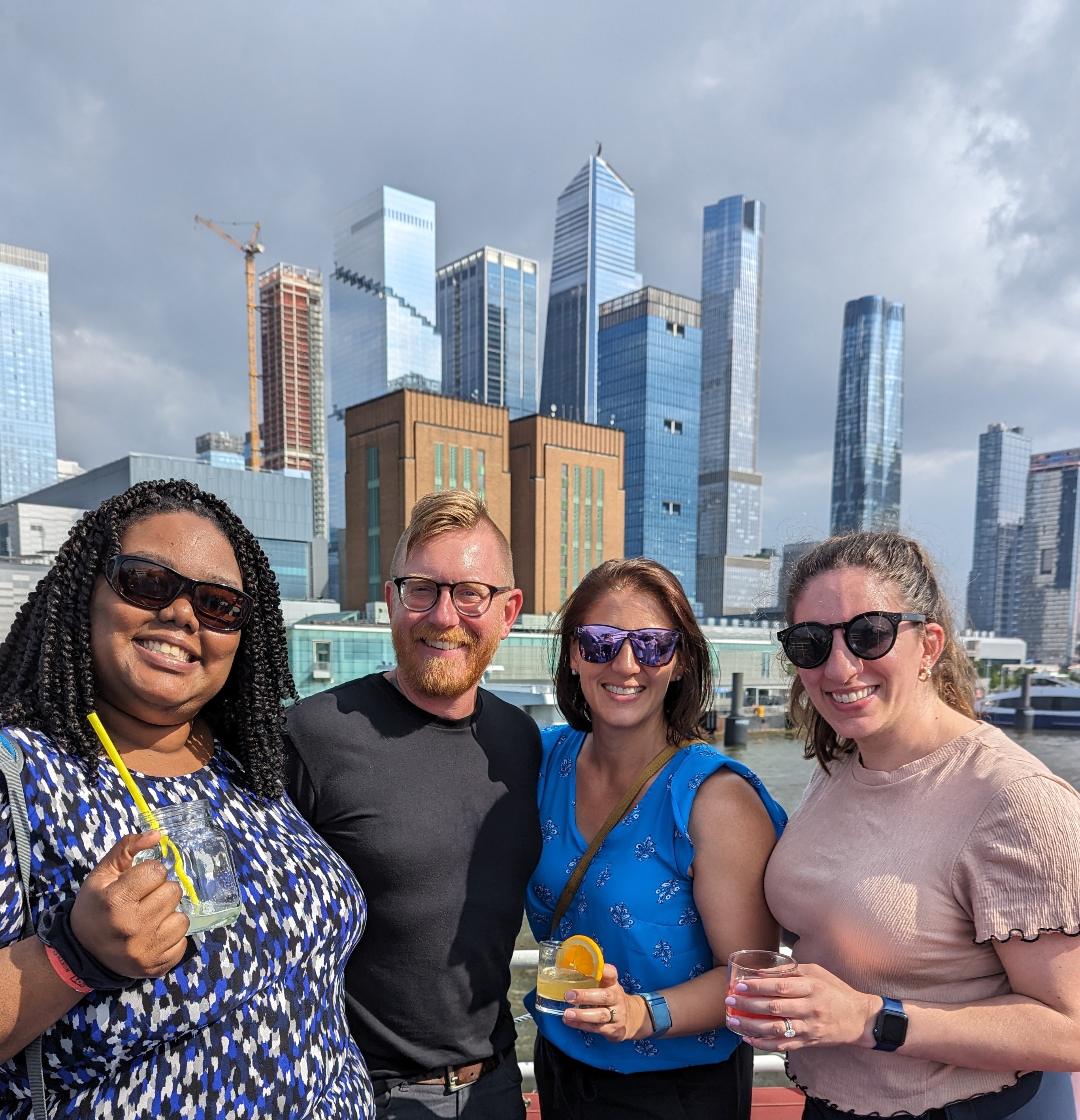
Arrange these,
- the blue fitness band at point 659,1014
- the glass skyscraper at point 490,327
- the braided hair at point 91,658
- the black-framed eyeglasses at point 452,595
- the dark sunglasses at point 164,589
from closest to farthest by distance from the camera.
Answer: the braided hair at point 91,658, the dark sunglasses at point 164,589, the blue fitness band at point 659,1014, the black-framed eyeglasses at point 452,595, the glass skyscraper at point 490,327

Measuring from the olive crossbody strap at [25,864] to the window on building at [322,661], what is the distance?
33.3 metres

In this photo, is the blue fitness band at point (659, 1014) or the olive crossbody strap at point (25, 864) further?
the blue fitness band at point (659, 1014)

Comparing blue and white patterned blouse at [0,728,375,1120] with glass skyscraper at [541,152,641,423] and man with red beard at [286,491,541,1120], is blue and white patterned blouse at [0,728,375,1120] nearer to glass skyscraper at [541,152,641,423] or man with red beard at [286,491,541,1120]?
man with red beard at [286,491,541,1120]

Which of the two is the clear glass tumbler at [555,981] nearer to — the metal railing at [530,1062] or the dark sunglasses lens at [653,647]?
the metal railing at [530,1062]

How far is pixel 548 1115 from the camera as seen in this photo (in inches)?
86.3

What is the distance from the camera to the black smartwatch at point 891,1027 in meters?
1.69

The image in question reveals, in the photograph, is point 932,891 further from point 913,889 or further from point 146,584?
point 146,584

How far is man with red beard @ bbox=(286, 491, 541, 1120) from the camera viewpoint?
2.12 metres

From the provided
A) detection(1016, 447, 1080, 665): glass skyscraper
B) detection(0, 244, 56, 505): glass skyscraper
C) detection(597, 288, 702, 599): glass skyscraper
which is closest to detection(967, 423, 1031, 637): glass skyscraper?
detection(1016, 447, 1080, 665): glass skyscraper

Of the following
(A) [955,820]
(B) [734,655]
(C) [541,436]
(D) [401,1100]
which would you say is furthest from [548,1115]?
(C) [541,436]

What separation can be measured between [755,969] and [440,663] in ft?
4.07

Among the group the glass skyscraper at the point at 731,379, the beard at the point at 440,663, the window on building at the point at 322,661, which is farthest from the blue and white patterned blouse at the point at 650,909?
the glass skyscraper at the point at 731,379

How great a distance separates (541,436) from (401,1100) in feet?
199

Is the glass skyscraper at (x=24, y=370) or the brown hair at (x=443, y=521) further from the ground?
the glass skyscraper at (x=24, y=370)
